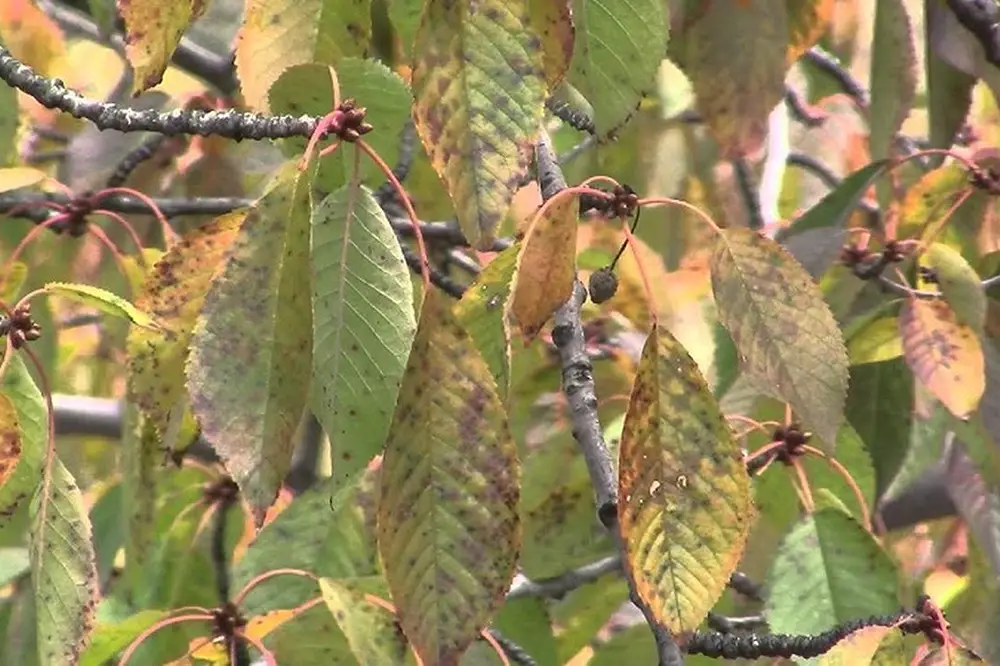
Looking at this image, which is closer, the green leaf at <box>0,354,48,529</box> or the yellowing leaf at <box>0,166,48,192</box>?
the green leaf at <box>0,354,48,529</box>

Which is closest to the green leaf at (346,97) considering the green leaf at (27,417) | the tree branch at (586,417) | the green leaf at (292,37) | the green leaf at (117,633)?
the green leaf at (292,37)

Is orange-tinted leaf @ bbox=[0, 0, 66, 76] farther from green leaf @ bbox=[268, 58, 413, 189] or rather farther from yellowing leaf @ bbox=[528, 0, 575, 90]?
yellowing leaf @ bbox=[528, 0, 575, 90]

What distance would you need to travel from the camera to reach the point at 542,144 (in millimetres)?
1145

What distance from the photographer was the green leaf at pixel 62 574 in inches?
37.2

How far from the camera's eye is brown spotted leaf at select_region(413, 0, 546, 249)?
0.86 meters

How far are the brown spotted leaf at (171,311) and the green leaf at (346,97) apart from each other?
8 cm

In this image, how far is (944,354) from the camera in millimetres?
1301

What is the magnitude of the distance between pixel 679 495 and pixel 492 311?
→ 17cm

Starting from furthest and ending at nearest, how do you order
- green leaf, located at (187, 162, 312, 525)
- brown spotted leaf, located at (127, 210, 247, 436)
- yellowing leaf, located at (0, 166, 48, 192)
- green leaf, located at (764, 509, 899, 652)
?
yellowing leaf, located at (0, 166, 48, 192)
green leaf, located at (764, 509, 899, 652)
brown spotted leaf, located at (127, 210, 247, 436)
green leaf, located at (187, 162, 312, 525)

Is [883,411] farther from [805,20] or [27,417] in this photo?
[27,417]

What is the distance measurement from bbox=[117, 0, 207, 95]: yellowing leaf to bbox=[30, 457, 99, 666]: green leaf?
0.25 meters

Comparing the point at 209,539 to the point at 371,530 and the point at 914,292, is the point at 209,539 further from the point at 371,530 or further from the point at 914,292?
the point at 914,292

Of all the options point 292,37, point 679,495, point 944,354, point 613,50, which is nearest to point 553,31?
point 613,50

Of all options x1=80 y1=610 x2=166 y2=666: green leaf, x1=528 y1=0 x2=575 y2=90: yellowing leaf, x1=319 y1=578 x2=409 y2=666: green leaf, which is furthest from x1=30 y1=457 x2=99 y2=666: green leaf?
x1=528 y1=0 x2=575 y2=90: yellowing leaf
